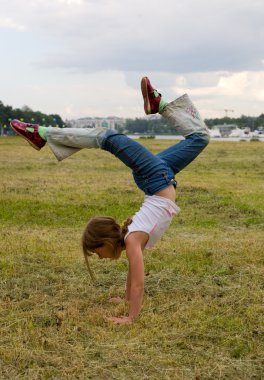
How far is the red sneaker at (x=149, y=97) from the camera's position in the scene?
5305 mm

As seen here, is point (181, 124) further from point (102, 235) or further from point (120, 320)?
point (120, 320)

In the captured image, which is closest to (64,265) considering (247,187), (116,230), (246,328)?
(116,230)

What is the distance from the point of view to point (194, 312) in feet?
15.7

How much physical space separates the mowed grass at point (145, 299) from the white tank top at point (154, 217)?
75cm

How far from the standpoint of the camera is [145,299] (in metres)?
5.22

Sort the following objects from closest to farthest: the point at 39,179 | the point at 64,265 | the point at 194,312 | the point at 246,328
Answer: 1. the point at 246,328
2. the point at 194,312
3. the point at 64,265
4. the point at 39,179

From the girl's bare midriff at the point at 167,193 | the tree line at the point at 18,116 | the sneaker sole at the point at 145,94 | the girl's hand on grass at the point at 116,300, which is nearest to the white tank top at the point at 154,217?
the girl's bare midriff at the point at 167,193

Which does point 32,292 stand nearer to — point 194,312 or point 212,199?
point 194,312

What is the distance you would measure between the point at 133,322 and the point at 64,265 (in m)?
2.08

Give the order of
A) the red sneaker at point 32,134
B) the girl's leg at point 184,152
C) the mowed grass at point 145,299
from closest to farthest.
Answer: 1. the mowed grass at point 145,299
2. the red sneaker at point 32,134
3. the girl's leg at point 184,152

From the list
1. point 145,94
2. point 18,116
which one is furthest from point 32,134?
point 18,116

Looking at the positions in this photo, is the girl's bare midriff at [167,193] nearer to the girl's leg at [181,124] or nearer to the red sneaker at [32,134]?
the girl's leg at [181,124]

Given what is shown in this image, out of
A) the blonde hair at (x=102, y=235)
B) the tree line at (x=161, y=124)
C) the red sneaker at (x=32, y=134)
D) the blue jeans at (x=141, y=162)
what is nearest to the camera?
the blonde hair at (x=102, y=235)

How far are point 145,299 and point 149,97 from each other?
2.01m
